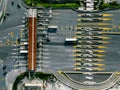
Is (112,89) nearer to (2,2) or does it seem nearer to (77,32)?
(77,32)

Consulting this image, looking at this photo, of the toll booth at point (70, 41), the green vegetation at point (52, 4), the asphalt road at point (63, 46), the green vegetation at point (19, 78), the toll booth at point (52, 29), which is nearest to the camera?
the toll booth at point (70, 41)

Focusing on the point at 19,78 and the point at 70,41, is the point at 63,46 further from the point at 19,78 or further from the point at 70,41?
the point at 19,78

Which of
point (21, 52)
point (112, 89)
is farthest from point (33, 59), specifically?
point (112, 89)

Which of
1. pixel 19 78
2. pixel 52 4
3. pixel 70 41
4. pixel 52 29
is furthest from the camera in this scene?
pixel 52 4

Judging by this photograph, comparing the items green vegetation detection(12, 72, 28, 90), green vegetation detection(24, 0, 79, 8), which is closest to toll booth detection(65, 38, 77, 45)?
green vegetation detection(24, 0, 79, 8)

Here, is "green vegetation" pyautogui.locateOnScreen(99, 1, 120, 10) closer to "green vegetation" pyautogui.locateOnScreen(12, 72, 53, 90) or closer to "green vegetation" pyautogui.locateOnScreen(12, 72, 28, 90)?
"green vegetation" pyautogui.locateOnScreen(12, 72, 53, 90)

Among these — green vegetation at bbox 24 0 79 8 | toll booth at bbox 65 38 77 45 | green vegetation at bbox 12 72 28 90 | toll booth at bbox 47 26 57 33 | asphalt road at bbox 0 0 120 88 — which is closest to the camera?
toll booth at bbox 65 38 77 45

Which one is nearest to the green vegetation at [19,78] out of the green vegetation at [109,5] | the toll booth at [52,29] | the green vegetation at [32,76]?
the green vegetation at [32,76]

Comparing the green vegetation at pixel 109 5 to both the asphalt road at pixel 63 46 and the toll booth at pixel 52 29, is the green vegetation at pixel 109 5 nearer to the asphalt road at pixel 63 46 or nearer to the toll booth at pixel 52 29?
the asphalt road at pixel 63 46

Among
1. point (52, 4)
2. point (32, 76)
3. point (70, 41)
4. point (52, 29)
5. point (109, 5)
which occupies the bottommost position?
point (32, 76)

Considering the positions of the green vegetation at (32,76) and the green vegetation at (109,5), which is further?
the green vegetation at (32,76)

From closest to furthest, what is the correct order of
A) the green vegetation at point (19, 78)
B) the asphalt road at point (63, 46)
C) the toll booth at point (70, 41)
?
1. the toll booth at point (70, 41)
2. the asphalt road at point (63, 46)
3. the green vegetation at point (19, 78)

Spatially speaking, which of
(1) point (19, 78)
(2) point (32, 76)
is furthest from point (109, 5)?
(1) point (19, 78)

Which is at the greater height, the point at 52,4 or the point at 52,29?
the point at 52,4
